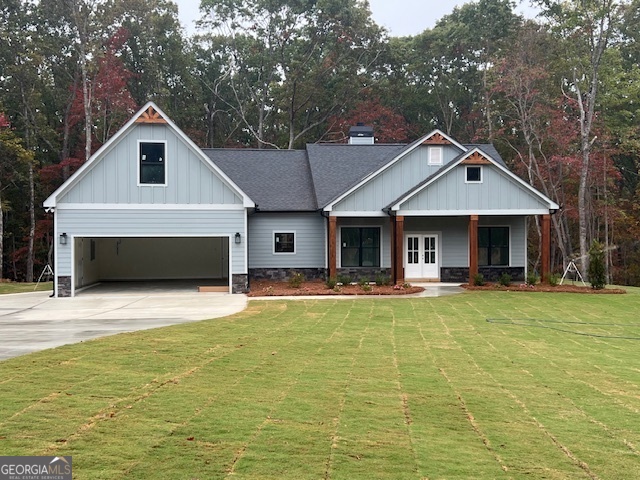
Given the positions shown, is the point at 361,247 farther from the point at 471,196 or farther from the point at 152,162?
the point at 152,162

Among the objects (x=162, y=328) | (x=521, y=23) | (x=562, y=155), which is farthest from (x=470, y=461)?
(x=521, y=23)

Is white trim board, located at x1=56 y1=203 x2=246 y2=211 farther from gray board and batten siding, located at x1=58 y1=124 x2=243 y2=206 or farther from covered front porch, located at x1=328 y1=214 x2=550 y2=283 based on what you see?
covered front porch, located at x1=328 y1=214 x2=550 y2=283

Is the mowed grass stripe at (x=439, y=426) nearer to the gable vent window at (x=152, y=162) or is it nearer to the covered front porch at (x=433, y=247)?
the gable vent window at (x=152, y=162)

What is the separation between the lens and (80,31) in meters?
31.1

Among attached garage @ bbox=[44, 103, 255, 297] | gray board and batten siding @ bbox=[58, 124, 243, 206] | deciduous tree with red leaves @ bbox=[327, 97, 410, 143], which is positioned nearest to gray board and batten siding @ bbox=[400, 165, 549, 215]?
attached garage @ bbox=[44, 103, 255, 297]

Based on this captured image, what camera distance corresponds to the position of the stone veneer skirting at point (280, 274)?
22.4 m

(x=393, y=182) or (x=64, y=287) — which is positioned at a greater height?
(x=393, y=182)

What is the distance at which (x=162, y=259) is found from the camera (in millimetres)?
25750

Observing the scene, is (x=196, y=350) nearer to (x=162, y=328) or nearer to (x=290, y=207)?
(x=162, y=328)

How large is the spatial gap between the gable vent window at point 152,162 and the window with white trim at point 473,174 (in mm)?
9672

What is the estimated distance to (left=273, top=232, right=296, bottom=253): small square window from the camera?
889 inches

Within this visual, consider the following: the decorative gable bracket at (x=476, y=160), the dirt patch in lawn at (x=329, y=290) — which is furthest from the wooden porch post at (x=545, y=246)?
the dirt patch in lawn at (x=329, y=290)

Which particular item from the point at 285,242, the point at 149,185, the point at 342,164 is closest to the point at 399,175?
the point at 342,164

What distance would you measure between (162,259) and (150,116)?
8409 millimetres
